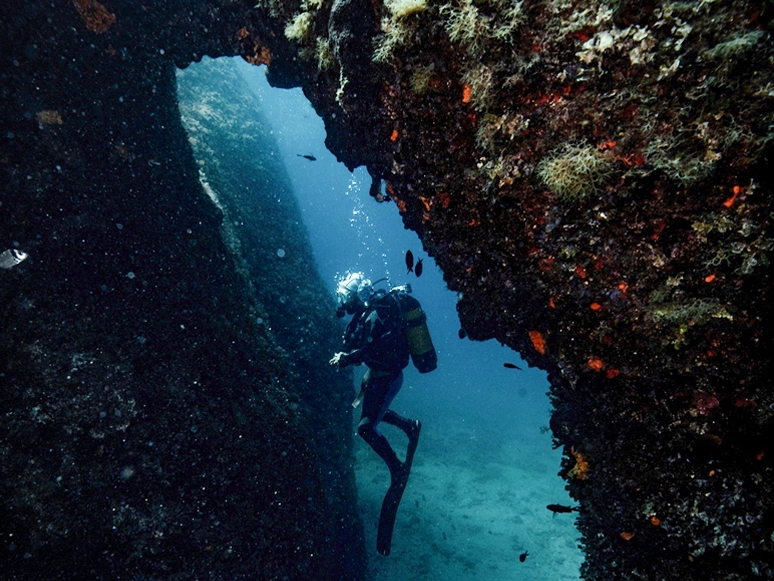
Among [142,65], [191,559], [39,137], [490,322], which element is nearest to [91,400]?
[191,559]

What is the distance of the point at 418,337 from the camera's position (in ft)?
21.8

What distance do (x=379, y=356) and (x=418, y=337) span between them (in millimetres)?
1022

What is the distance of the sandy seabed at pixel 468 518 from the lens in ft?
29.1

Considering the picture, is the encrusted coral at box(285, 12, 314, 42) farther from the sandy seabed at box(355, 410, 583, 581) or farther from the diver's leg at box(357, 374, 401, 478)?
the sandy seabed at box(355, 410, 583, 581)

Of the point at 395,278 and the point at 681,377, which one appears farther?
the point at 395,278

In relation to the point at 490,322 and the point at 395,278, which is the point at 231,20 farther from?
the point at 395,278

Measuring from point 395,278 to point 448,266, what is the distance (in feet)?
325

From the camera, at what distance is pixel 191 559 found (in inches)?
182

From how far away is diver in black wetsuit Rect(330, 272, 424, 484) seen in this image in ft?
23.7

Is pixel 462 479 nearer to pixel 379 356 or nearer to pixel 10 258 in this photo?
pixel 379 356

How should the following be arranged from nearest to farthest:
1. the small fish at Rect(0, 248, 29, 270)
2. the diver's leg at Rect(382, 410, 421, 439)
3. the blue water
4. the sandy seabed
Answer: the small fish at Rect(0, 248, 29, 270)
the diver's leg at Rect(382, 410, 421, 439)
the sandy seabed
the blue water

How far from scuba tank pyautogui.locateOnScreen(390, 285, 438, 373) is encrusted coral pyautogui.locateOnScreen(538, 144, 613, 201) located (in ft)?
14.4

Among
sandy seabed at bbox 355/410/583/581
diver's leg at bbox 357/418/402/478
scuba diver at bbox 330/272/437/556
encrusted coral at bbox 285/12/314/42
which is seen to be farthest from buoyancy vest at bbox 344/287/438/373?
sandy seabed at bbox 355/410/583/581

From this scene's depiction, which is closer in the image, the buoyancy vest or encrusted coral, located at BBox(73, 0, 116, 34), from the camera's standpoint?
encrusted coral, located at BBox(73, 0, 116, 34)
